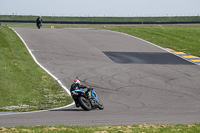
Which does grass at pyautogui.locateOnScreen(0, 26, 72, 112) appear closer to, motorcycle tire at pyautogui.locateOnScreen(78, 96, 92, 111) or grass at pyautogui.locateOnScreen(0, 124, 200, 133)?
motorcycle tire at pyautogui.locateOnScreen(78, 96, 92, 111)

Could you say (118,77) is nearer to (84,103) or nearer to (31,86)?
(31,86)

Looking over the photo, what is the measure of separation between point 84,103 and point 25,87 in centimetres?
557

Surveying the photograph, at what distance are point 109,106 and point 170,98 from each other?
3.72 m

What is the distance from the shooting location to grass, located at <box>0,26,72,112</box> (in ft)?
60.2

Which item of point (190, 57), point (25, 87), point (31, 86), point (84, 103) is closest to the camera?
point (84, 103)

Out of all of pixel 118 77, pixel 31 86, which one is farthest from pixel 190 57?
pixel 31 86

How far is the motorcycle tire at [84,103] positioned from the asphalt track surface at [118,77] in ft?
0.78

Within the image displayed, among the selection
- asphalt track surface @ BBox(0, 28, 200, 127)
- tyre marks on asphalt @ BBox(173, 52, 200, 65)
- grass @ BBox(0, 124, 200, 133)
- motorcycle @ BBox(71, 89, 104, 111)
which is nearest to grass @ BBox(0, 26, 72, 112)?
asphalt track surface @ BBox(0, 28, 200, 127)

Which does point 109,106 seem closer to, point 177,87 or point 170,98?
point 170,98

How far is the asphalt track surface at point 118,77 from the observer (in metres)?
14.4

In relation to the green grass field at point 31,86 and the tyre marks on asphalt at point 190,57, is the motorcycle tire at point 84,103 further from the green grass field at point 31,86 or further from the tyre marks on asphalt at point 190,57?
the tyre marks on asphalt at point 190,57

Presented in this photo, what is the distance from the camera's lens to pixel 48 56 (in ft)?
103

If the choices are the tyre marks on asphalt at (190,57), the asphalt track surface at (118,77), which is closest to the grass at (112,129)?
the asphalt track surface at (118,77)

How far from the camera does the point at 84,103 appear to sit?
54.0 feet
